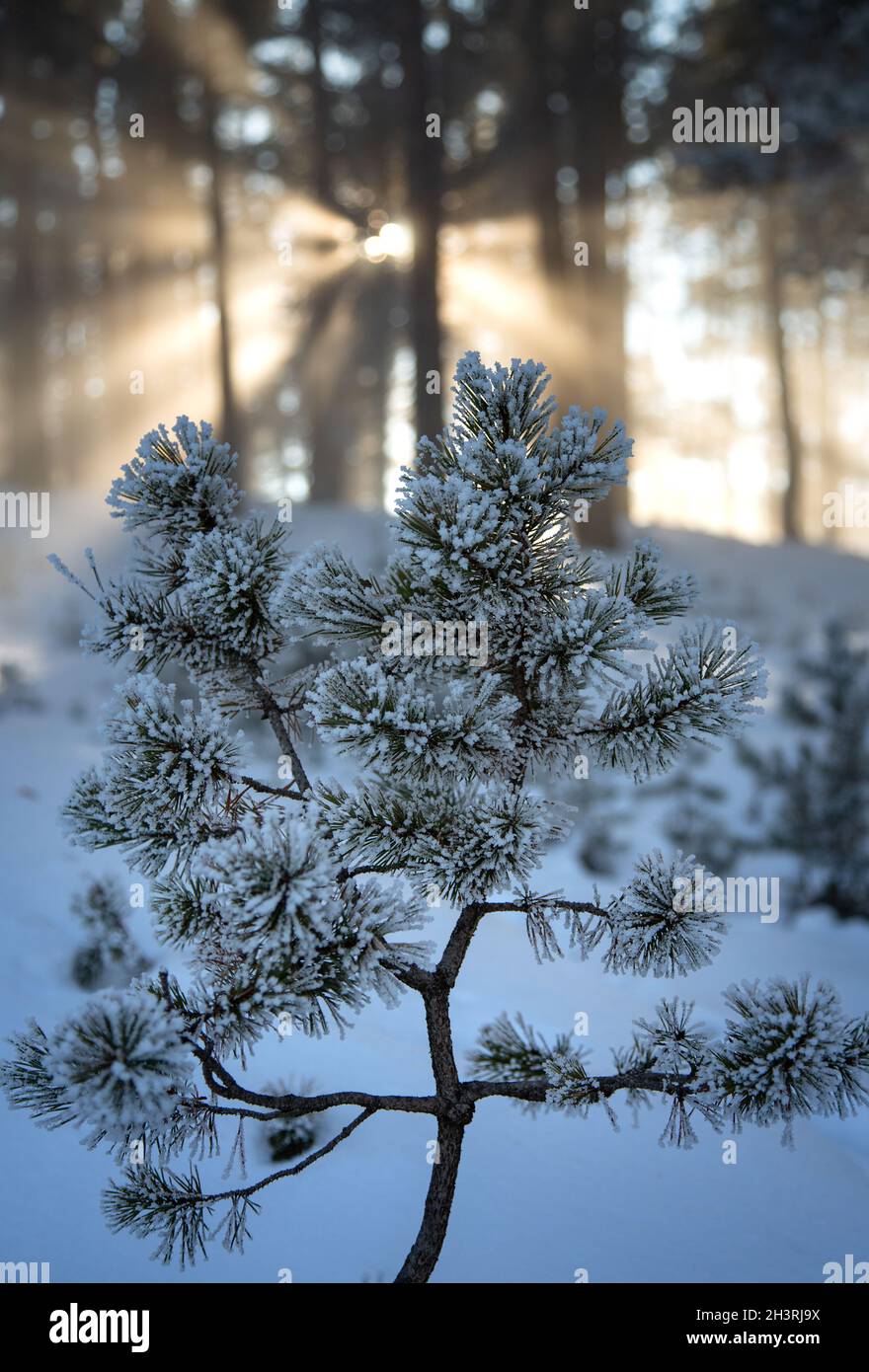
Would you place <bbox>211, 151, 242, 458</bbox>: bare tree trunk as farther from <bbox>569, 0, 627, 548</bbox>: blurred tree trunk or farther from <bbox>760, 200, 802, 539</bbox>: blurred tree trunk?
<bbox>760, 200, 802, 539</bbox>: blurred tree trunk

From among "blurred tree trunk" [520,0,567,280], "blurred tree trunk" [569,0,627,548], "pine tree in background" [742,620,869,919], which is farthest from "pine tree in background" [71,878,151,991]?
"blurred tree trunk" [520,0,567,280]

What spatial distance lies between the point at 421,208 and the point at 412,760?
469 inches

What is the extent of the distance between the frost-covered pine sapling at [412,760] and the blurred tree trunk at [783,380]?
19467 millimetres

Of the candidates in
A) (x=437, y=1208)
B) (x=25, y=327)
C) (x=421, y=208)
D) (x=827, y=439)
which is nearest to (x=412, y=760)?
(x=437, y=1208)

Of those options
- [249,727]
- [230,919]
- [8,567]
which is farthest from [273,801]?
[8,567]

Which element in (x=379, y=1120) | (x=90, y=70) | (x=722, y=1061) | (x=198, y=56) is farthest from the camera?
(x=90, y=70)

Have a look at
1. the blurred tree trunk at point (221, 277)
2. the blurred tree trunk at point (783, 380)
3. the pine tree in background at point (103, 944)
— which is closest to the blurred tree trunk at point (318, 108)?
the blurred tree trunk at point (221, 277)

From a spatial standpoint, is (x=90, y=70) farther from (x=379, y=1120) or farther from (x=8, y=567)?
(x=379, y=1120)

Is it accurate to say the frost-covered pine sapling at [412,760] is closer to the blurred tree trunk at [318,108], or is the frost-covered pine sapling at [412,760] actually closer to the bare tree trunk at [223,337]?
the bare tree trunk at [223,337]

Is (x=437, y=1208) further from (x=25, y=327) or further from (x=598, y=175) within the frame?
(x=25, y=327)

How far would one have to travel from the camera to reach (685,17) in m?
13.5

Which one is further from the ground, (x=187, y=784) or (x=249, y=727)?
(x=249, y=727)

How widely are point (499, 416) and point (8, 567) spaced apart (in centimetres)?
1356
